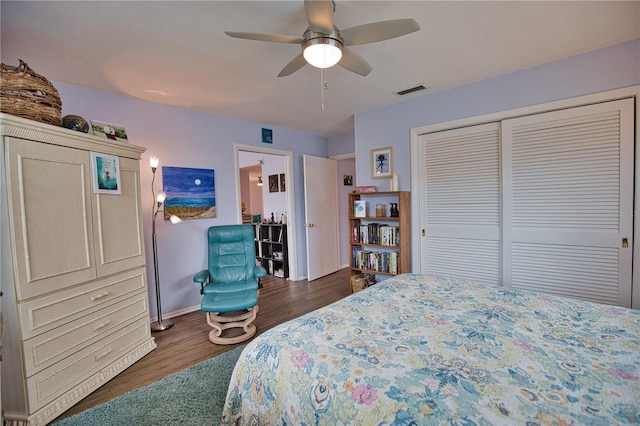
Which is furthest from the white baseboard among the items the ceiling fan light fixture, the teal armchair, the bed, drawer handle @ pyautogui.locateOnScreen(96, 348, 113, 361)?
the ceiling fan light fixture

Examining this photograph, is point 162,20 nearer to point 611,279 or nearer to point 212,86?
point 212,86

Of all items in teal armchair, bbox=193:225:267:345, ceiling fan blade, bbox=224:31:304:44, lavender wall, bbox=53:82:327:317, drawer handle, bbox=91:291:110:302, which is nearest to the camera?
ceiling fan blade, bbox=224:31:304:44

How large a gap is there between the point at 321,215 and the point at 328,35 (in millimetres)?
3352

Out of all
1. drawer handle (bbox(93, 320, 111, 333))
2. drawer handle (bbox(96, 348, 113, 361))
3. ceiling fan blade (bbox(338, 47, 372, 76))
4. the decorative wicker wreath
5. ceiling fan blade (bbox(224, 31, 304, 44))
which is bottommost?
drawer handle (bbox(96, 348, 113, 361))

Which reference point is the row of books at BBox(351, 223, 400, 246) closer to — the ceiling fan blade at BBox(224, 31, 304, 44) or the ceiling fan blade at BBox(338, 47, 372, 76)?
the ceiling fan blade at BBox(338, 47, 372, 76)

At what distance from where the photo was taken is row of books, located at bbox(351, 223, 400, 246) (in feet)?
10.8

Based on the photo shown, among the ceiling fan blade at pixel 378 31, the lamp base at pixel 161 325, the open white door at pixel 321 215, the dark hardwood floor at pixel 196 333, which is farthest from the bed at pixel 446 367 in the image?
the open white door at pixel 321 215

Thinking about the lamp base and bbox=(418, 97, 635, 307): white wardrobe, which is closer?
bbox=(418, 97, 635, 307): white wardrobe

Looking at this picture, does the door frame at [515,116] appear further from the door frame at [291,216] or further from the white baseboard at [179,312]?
the white baseboard at [179,312]

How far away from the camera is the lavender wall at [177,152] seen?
278cm

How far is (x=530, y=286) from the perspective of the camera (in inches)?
104

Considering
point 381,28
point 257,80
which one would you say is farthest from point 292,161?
point 381,28

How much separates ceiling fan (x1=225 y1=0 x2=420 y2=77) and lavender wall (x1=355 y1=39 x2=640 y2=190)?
68.8 inches

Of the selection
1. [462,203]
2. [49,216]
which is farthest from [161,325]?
[462,203]
